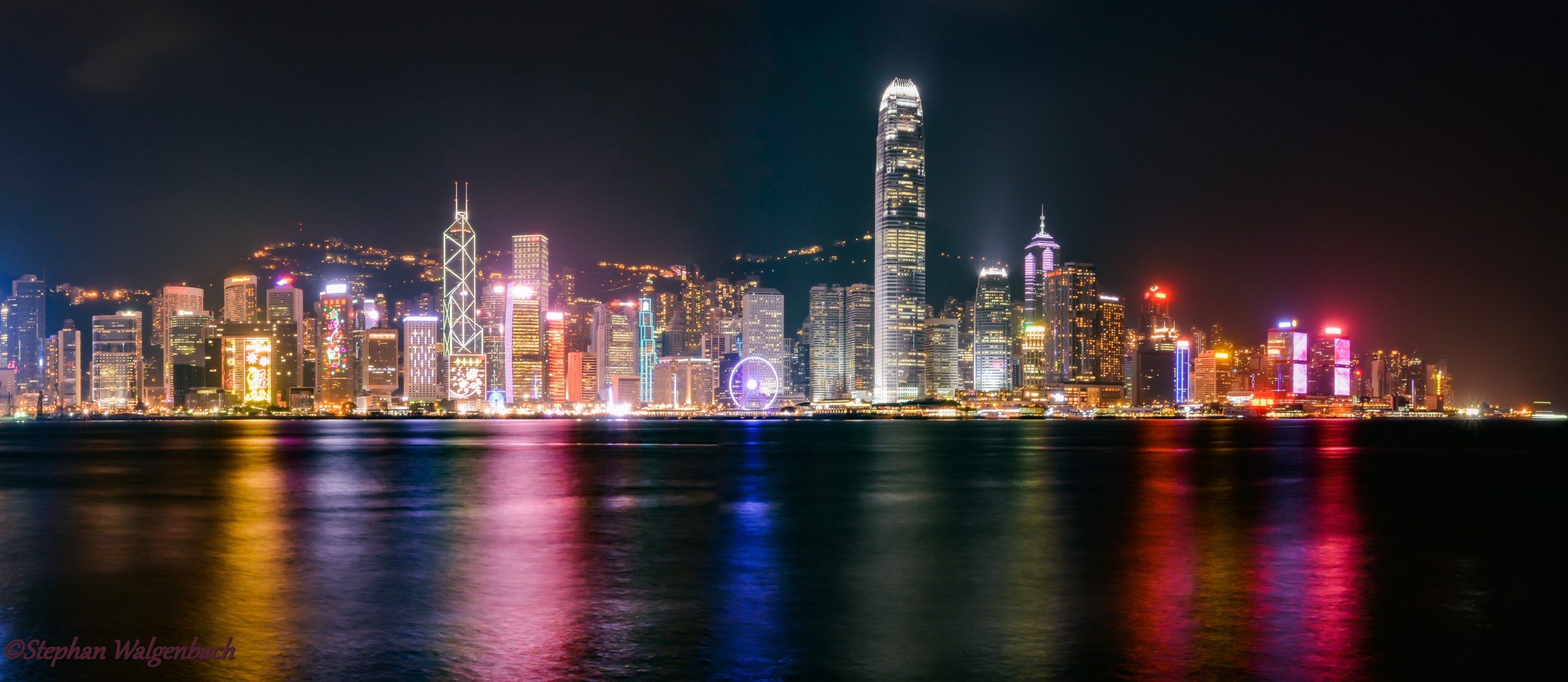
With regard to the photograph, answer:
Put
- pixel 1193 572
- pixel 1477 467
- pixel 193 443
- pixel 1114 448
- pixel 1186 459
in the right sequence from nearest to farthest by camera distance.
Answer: pixel 1193 572, pixel 1477 467, pixel 1186 459, pixel 1114 448, pixel 193 443

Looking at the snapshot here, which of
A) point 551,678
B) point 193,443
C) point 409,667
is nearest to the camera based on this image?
point 551,678

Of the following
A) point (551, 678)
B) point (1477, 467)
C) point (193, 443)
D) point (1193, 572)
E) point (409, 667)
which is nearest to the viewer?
Result: point (551, 678)

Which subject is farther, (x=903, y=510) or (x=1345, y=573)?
(x=903, y=510)

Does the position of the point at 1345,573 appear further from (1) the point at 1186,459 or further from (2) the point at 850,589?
(1) the point at 1186,459

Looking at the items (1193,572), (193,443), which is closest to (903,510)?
(1193,572)

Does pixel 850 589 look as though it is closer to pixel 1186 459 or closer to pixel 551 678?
pixel 551 678

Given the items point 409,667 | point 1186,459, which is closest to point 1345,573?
point 409,667
